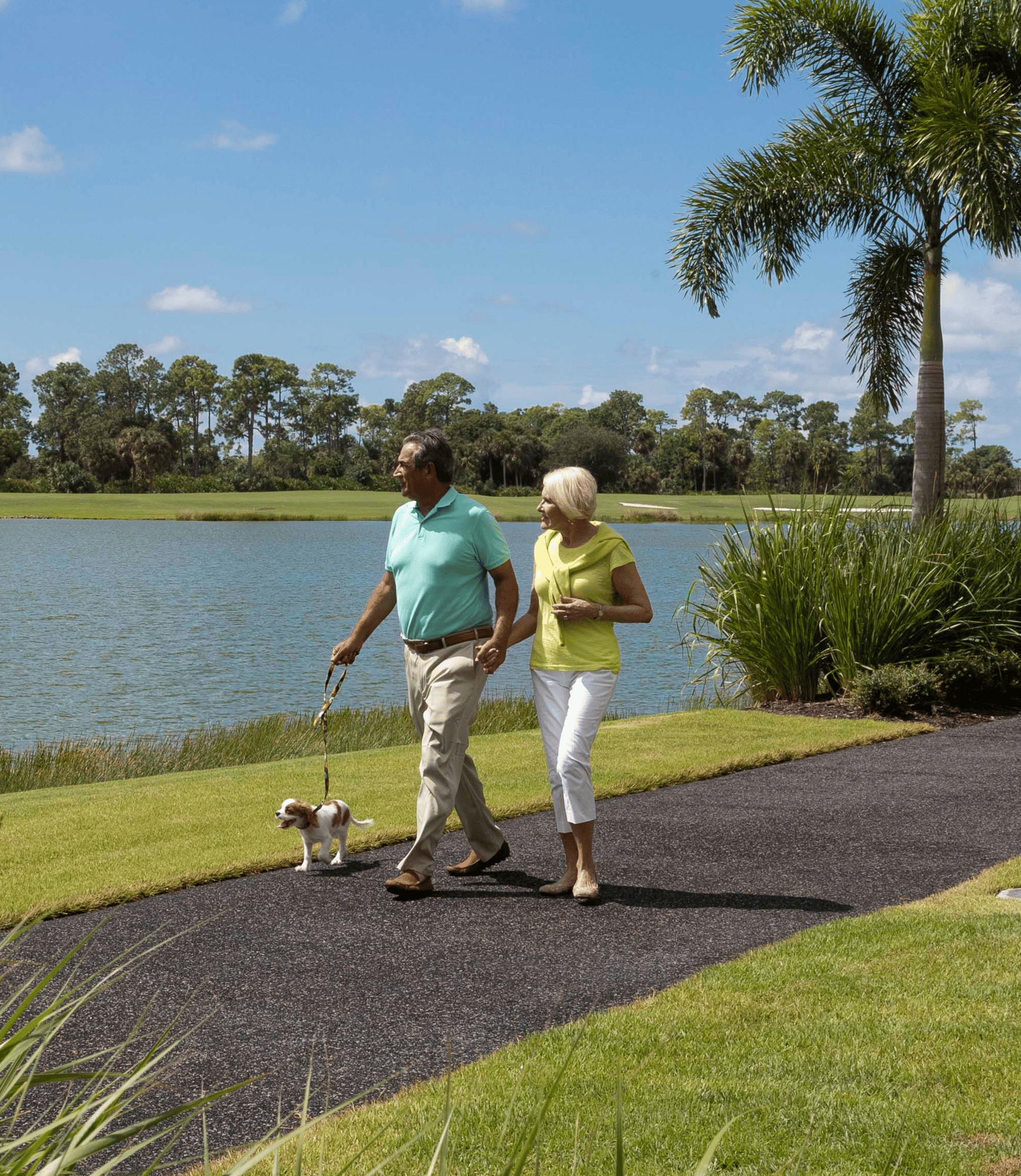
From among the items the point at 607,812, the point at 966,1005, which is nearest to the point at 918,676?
the point at 607,812

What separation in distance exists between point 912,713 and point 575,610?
308 inches

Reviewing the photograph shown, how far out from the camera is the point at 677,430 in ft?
443

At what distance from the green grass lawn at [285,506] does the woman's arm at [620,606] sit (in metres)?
76.4

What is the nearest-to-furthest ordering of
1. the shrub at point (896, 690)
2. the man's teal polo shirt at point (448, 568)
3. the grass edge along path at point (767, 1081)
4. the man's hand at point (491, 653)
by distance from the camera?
1. the grass edge along path at point (767, 1081)
2. the man's hand at point (491, 653)
3. the man's teal polo shirt at point (448, 568)
4. the shrub at point (896, 690)

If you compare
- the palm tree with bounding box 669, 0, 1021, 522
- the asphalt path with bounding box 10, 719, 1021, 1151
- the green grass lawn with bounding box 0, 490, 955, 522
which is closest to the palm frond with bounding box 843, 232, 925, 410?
the palm tree with bounding box 669, 0, 1021, 522

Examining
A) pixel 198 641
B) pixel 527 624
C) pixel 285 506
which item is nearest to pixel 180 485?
pixel 285 506

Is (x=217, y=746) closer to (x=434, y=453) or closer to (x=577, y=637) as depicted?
(x=434, y=453)

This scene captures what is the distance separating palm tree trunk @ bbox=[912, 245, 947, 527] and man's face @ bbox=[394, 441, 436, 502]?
34.8 ft

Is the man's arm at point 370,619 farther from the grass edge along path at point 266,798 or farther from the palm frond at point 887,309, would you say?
the palm frond at point 887,309

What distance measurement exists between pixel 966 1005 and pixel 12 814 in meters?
6.53

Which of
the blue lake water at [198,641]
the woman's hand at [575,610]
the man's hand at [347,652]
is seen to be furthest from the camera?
the blue lake water at [198,641]

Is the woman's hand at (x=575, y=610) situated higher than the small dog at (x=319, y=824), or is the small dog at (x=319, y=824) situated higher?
the woman's hand at (x=575, y=610)

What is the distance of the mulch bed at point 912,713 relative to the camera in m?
12.6

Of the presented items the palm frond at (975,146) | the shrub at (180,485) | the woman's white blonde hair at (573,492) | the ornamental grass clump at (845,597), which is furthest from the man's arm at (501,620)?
the shrub at (180,485)
